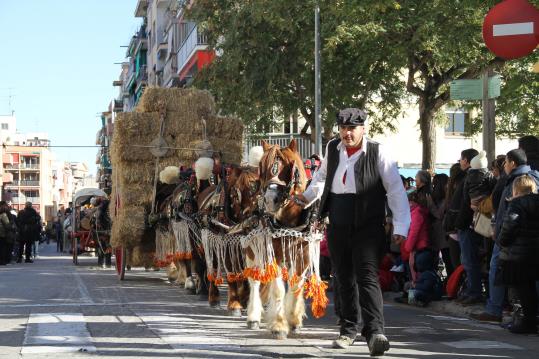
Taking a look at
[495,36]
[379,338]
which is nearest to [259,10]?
[495,36]

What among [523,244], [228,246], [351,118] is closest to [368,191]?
[351,118]

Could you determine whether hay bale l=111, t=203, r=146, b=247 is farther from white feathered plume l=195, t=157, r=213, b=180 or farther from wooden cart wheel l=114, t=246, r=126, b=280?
white feathered plume l=195, t=157, r=213, b=180

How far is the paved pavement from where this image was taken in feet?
30.6

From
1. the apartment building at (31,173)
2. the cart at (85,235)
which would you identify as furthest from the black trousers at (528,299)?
the apartment building at (31,173)

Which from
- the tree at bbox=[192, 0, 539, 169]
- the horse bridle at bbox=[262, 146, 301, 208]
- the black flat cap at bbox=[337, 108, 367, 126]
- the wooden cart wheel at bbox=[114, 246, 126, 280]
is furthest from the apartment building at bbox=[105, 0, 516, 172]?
the black flat cap at bbox=[337, 108, 367, 126]

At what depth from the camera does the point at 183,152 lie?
19656mm

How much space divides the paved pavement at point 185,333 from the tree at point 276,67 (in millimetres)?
16604

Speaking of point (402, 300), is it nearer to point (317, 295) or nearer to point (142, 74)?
point (317, 295)

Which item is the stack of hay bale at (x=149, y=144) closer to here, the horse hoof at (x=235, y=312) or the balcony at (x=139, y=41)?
the horse hoof at (x=235, y=312)

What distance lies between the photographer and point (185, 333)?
1070 cm

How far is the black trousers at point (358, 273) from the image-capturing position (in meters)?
8.91

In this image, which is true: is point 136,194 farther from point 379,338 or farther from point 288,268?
point 379,338

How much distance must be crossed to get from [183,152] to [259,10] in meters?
11.8

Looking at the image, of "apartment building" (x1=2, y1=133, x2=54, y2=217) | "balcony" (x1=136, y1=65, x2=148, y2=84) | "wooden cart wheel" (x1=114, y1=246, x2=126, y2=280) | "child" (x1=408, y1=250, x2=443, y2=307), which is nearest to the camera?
"child" (x1=408, y1=250, x2=443, y2=307)
